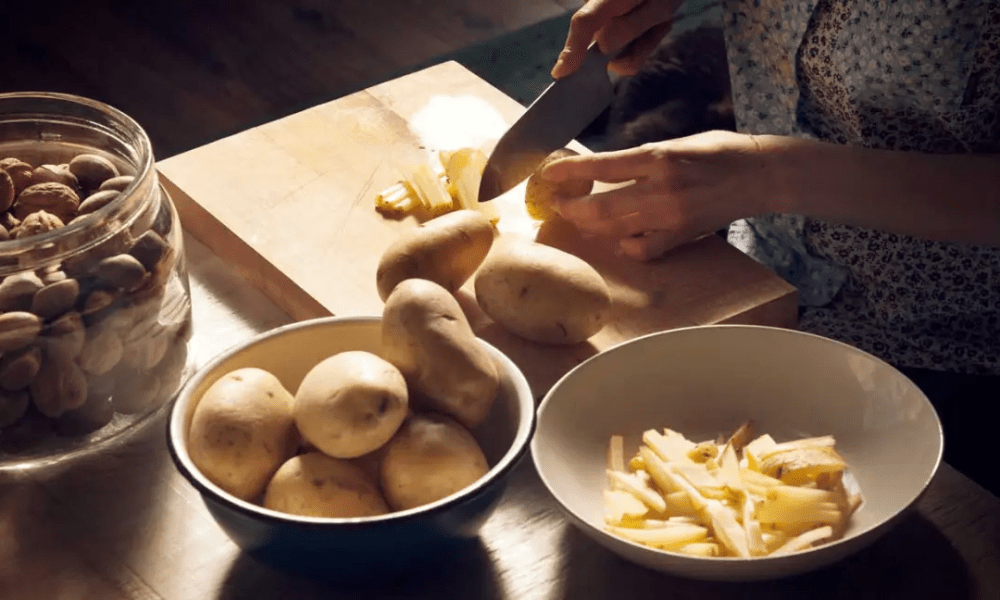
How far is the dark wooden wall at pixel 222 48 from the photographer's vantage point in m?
2.96

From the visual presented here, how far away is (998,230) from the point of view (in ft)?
4.20

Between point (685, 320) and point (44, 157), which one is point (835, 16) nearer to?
point (685, 320)

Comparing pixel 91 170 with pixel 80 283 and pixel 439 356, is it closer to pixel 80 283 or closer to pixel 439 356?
pixel 80 283

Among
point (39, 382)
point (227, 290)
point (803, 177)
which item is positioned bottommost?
point (227, 290)

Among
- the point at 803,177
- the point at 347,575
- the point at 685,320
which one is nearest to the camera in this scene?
the point at 347,575

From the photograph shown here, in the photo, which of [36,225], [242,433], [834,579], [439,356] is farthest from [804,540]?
[36,225]

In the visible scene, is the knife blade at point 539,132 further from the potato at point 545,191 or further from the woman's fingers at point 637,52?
the woman's fingers at point 637,52

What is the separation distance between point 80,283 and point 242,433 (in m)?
0.19

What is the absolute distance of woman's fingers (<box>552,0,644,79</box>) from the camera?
138 cm

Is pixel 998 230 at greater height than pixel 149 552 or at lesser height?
greater

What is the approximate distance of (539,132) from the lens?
1.33 m

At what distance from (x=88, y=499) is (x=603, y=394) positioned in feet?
1.35

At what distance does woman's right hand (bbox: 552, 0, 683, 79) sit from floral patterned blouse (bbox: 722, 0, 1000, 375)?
154mm

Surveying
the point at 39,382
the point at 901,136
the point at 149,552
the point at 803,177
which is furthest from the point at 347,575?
the point at 901,136
